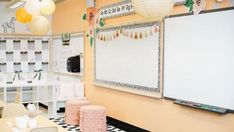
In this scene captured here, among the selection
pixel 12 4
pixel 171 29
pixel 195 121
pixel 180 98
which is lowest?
pixel 195 121

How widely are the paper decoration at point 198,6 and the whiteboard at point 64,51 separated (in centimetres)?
377

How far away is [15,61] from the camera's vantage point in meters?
8.97

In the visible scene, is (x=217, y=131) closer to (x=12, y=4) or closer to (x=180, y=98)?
(x=180, y=98)

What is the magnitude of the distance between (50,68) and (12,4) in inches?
96.2

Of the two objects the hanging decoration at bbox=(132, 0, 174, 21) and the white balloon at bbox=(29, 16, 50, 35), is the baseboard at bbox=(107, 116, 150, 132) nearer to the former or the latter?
the white balloon at bbox=(29, 16, 50, 35)

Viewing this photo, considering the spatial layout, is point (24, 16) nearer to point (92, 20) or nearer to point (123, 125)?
point (92, 20)

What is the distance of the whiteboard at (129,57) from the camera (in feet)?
16.4

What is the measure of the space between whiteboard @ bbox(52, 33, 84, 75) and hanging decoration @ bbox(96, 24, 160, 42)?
1.03 m

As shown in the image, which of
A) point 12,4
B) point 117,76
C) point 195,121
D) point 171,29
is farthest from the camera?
point 12,4

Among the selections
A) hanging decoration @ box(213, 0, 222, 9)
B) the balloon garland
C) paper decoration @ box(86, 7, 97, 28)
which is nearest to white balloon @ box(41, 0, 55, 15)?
the balloon garland

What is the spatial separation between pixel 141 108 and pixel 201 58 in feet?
5.57

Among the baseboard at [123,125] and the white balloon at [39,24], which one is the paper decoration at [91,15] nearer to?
the white balloon at [39,24]

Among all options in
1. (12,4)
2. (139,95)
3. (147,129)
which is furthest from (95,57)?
(12,4)

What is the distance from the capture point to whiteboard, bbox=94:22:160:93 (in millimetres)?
5008
